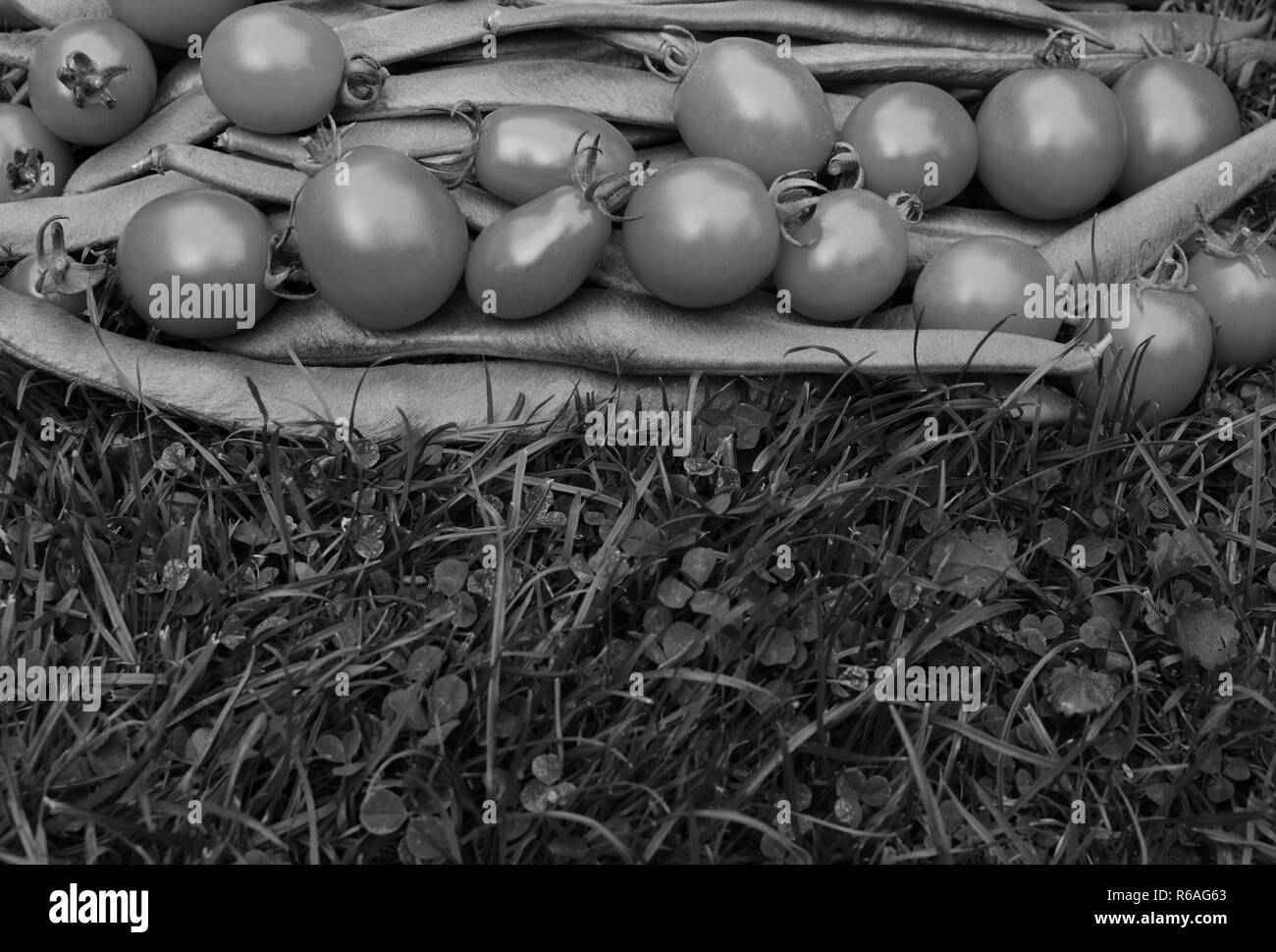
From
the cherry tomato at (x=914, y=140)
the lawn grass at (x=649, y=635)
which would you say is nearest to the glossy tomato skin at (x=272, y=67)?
the lawn grass at (x=649, y=635)

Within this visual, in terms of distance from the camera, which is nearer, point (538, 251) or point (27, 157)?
point (538, 251)

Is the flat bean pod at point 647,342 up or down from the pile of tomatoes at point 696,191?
down

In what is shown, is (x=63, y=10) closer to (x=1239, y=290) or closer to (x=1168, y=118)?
(x=1168, y=118)

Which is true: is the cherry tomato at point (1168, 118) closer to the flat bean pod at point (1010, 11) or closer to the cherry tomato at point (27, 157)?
the flat bean pod at point (1010, 11)

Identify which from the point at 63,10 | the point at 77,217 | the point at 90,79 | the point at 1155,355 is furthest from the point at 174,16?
the point at 1155,355

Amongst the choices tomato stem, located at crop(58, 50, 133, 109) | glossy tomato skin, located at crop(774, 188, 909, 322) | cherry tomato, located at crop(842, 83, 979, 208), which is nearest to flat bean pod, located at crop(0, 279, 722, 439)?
glossy tomato skin, located at crop(774, 188, 909, 322)

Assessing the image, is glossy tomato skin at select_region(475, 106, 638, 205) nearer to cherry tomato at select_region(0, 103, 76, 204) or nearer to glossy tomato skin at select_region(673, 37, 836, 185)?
glossy tomato skin at select_region(673, 37, 836, 185)

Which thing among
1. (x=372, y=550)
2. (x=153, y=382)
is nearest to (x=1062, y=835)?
(x=372, y=550)
